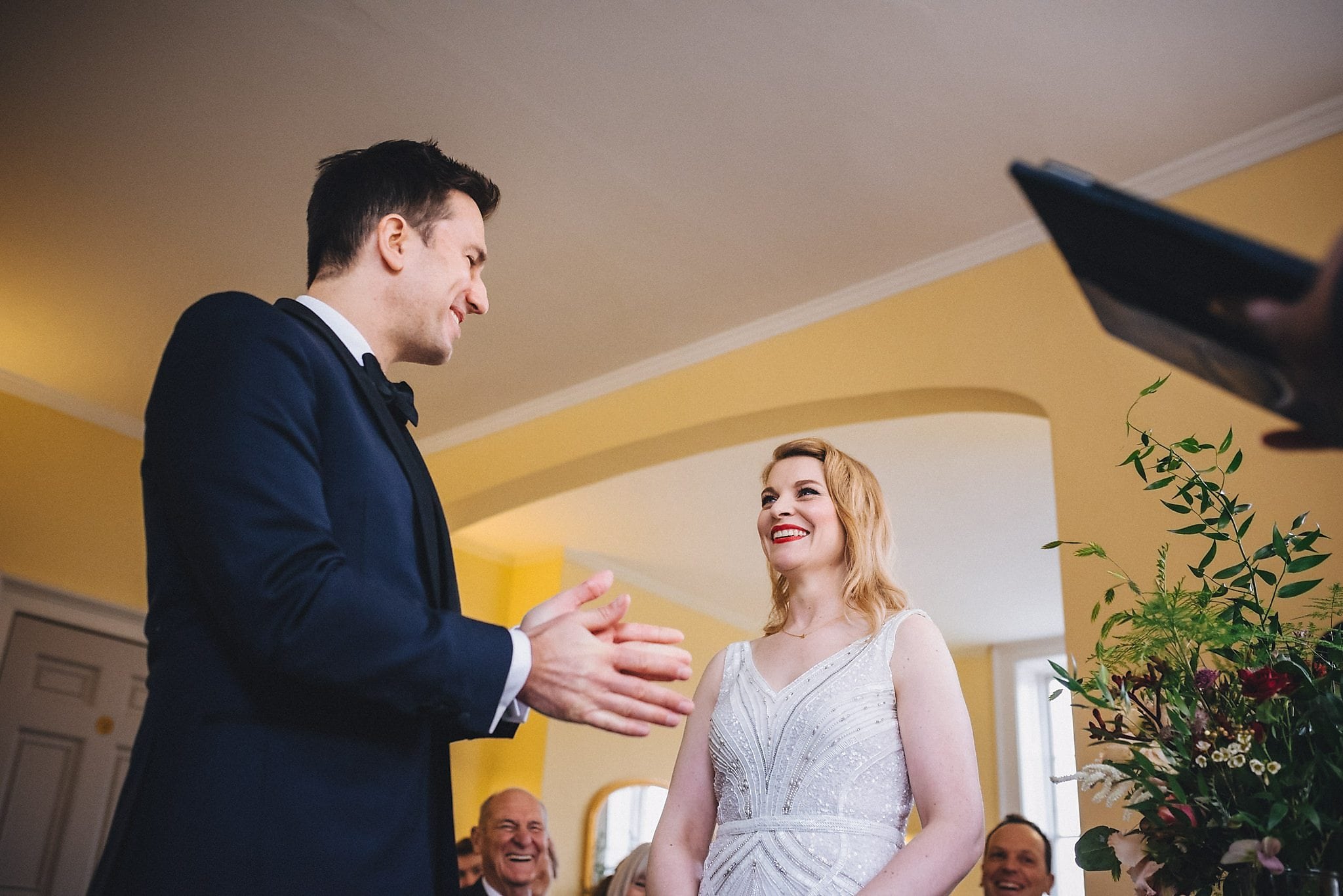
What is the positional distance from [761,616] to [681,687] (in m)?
1.03

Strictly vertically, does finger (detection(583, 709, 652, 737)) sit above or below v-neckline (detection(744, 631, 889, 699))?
below

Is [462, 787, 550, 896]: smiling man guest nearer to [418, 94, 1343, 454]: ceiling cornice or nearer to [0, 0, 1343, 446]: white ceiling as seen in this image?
[418, 94, 1343, 454]: ceiling cornice

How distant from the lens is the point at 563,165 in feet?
12.3

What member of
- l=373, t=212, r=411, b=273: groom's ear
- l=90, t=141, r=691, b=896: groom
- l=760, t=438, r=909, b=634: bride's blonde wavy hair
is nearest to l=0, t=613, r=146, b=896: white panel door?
l=760, t=438, r=909, b=634: bride's blonde wavy hair

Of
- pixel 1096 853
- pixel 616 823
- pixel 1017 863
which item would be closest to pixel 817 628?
pixel 1096 853

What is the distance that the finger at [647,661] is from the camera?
1.08m

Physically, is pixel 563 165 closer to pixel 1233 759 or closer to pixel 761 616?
pixel 1233 759

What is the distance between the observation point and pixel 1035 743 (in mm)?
9000

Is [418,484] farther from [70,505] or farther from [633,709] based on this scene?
[70,505]

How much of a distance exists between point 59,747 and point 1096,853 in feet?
16.4

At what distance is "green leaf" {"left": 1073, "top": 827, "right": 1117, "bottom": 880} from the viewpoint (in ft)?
4.90

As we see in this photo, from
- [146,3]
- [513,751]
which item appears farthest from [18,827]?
[146,3]

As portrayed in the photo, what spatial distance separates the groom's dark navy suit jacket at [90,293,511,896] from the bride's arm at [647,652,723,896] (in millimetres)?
1205

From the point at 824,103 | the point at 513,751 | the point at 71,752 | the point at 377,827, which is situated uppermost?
the point at 824,103
